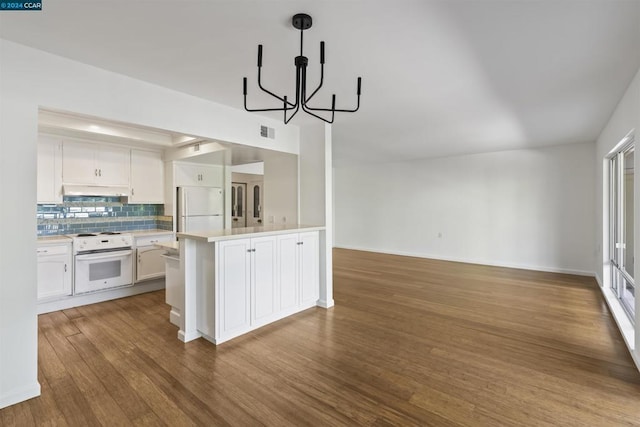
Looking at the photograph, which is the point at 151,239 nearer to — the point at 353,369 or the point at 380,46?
the point at 353,369

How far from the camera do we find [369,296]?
176 inches

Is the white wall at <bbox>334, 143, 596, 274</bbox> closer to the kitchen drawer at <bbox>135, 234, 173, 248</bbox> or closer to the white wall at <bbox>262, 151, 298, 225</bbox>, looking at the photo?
the white wall at <bbox>262, 151, 298, 225</bbox>

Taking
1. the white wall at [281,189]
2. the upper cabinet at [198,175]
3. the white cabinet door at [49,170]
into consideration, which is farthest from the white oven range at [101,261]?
the white wall at [281,189]

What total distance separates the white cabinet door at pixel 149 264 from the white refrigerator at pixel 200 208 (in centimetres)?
60

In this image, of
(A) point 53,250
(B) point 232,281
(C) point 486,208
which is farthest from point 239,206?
(C) point 486,208

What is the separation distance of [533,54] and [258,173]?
662 cm

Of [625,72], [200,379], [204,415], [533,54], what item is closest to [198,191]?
[200,379]

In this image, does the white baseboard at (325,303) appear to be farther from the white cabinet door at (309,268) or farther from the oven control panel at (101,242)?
the oven control panel at (101,242)

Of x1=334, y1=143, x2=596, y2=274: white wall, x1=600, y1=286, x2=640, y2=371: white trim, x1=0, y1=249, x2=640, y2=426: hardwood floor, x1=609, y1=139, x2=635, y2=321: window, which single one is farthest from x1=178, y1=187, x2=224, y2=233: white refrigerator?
x1=609, y1=139, x2=635, y2=321: window

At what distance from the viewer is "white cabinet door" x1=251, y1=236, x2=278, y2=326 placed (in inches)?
129

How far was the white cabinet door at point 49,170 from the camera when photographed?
393 centimetres

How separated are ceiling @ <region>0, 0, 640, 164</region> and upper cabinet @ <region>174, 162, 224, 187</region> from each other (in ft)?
7.48

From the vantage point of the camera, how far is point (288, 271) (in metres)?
3.69

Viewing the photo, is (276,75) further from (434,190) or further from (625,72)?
(434,190)
